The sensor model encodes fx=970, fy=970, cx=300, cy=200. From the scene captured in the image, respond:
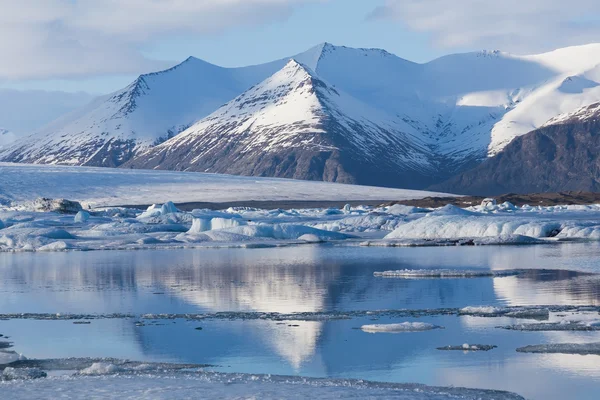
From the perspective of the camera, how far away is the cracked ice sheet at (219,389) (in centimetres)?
1147

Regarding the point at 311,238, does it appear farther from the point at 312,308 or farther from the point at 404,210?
the point at 312,308

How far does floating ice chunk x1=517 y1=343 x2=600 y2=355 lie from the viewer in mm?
14250

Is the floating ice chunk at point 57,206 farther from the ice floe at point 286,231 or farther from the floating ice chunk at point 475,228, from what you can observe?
the floating ice chunk at point 475,228

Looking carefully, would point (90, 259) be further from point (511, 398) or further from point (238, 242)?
point (511, 398)

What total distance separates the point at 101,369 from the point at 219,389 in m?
2.43

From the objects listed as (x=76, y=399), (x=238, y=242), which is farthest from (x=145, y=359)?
(x=238, y=242)

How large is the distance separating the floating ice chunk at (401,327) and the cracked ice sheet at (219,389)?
4090 millimetres

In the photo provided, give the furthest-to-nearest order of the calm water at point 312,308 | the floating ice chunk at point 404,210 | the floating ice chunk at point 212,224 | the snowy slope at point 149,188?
1. the snowy slope at point 149,188
2. the floating ice chunk at point 404,210
3. the floating ice chunk at point 212,224
4. the calm water at point 312,308

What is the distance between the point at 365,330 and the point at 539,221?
28841 mm

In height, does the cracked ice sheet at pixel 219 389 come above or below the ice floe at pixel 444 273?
below

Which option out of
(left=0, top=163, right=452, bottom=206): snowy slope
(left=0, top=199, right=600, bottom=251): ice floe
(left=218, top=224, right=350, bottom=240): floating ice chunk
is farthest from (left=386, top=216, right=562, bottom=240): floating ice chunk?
(left=0, top=163, right=452, bottom=206): snowy slope

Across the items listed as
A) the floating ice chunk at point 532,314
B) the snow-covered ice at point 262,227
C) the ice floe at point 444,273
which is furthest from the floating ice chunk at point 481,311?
the snow-covered ice at point 262,227

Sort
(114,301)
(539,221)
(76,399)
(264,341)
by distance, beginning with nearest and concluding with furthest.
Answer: (76,399), (264,341), (114,301), (539,221)

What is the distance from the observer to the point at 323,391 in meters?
11.7
